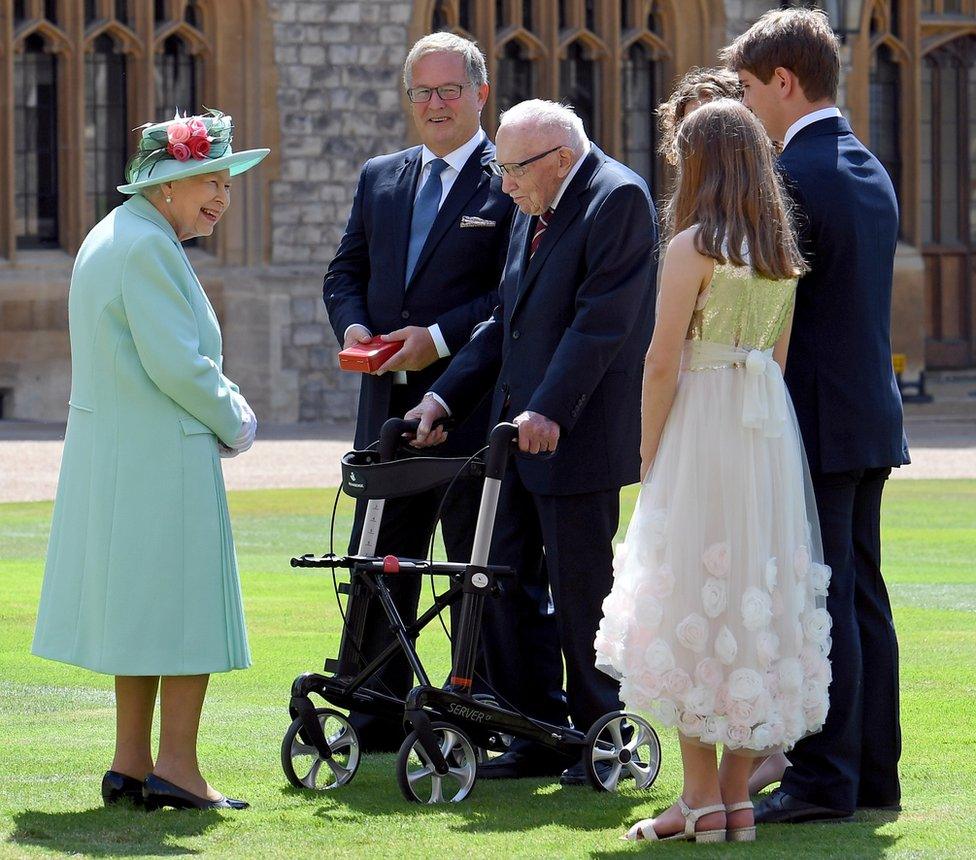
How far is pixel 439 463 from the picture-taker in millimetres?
4922

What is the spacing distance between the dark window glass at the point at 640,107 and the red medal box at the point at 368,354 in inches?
571

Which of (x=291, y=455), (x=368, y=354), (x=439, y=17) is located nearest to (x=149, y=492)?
(x=368, y=354)

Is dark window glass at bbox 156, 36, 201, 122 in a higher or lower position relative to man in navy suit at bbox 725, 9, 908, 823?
higher

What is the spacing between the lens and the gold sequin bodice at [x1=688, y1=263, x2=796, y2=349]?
4.40 metres

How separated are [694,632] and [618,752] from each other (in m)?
0.76

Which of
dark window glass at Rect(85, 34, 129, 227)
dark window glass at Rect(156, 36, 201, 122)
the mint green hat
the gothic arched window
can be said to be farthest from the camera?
the gothic arched window

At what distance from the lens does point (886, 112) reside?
21359 mm

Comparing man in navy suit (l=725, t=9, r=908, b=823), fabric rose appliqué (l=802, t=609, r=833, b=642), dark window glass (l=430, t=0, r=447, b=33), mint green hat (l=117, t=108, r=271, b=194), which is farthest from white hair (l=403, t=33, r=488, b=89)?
dark window glass (l=430, t=0, r=447, b=33)

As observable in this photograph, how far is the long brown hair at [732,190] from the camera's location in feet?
14.2

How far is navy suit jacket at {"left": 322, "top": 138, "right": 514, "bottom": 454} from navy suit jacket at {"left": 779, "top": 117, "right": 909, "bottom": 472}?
1183 millimetres

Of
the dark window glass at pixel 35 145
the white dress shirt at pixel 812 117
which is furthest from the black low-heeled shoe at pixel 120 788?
the dark window glass at pixel 35 145

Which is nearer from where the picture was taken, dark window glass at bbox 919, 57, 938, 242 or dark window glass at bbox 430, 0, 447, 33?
dark window glass at bbox 430, 0, 447, 33

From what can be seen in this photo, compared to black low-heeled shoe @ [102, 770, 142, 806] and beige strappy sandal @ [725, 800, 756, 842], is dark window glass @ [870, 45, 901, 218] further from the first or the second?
black low-heeled shoe @ [102, 770, 142, 806]

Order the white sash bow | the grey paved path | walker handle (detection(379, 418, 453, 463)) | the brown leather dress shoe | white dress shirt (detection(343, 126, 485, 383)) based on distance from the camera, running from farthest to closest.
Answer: the grey paved path
white dress shirt (detection(343, 126, 485, 383))
walker handle (detection(379, 418, 453, 463))
the brown leather dress shoe
the white sash bow
